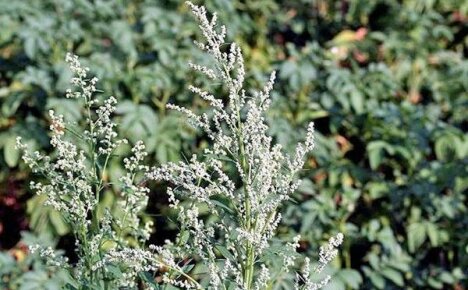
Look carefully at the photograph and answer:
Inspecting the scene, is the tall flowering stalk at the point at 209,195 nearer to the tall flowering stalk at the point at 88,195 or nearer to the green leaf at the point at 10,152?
the tall flowering stalk at the point at 88,195

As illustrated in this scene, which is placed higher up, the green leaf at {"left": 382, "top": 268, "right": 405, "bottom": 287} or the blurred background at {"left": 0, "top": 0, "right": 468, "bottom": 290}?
the blurred background at {"left": 0, "top": 0, "right": 468, "bottom": 290}

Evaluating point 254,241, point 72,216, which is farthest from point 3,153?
point 254,241

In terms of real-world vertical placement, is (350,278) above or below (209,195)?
above

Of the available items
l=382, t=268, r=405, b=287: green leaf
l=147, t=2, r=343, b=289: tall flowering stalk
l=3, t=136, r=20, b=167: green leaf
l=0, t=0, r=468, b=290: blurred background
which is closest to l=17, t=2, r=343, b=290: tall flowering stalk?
l=147, t=2, r=343, b=289: tall flowering stalk

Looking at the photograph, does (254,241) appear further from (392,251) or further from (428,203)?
(428,203)

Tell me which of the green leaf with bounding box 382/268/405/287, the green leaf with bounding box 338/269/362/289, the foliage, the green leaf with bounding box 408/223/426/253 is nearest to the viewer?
the foliage

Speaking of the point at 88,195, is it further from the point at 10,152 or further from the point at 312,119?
the point at 312,119

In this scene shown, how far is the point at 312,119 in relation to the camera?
4.34 m

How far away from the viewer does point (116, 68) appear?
13.6ft

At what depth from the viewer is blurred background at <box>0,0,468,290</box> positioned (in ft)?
12.7

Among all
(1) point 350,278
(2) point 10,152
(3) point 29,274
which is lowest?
(3) point 29,274

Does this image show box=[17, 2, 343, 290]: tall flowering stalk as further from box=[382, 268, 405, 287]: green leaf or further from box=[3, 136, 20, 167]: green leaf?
box=[3, 136, 20, 167]: green leaf

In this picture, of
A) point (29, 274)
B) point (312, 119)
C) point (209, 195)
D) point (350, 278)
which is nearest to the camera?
point (209, 195)

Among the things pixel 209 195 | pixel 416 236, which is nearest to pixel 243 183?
pixel 209 195
